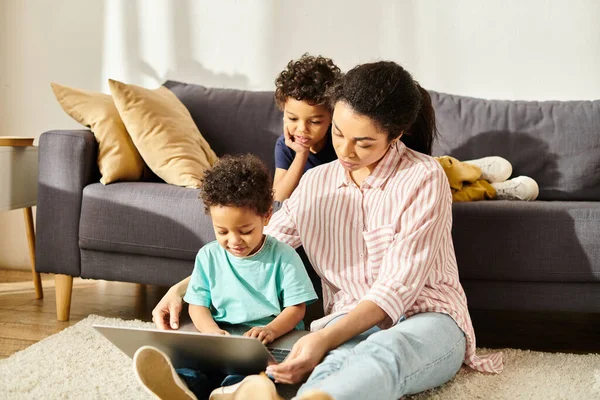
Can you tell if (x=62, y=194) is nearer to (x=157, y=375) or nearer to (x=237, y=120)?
(x=237, y=120)

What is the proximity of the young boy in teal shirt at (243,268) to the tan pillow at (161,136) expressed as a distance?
2.69ft

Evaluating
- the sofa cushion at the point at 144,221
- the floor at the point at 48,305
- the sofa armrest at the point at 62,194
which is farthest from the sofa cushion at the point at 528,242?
the sofa armrest at the point at 62,194

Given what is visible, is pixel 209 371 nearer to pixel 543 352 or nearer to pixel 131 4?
pixel 543 352

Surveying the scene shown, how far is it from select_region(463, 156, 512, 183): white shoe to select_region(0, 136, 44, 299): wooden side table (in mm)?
1743

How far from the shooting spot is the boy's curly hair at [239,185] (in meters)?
1.57

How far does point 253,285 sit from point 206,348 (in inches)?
12.5

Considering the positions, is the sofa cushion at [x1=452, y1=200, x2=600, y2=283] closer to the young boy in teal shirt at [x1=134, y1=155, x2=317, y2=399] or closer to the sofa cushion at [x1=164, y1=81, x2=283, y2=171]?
the young boy in teal shirt at [x1=134, y1=155, x2=317, y2=399]

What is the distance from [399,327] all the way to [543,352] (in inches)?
35.2

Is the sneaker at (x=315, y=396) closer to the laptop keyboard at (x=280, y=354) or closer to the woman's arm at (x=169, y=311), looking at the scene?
the laptop keyboard at (x=280, y=354)

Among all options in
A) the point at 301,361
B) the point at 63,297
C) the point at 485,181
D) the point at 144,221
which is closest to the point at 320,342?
the point at 301,361

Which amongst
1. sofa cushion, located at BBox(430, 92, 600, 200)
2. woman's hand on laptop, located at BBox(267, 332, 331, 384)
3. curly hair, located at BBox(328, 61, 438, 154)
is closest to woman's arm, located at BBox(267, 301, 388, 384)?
woman's hand on laptop, located at BBox(267, 332, 331, 384)

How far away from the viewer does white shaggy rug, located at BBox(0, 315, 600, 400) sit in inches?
66.0

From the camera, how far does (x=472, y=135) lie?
274cm

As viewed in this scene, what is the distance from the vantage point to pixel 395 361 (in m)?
1.34
